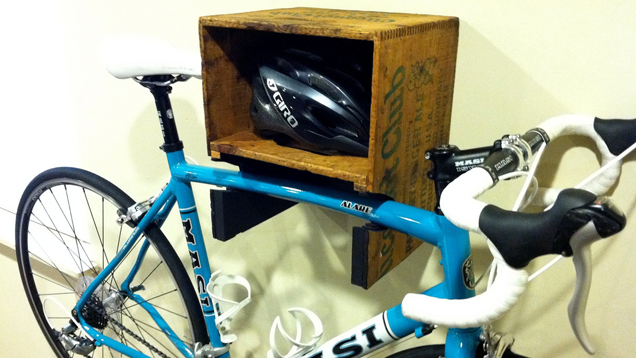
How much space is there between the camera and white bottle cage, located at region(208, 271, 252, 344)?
0.99m

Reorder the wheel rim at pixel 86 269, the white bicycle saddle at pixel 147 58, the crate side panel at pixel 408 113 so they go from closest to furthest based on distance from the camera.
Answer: the crate side panel at pixel 408 113
the white bicycle saddle at pixel 147 58
the wheel rim at pixel 86 269

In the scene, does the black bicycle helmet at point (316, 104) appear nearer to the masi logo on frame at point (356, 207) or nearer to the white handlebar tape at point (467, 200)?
the masi logo on frame at point (356, 207)

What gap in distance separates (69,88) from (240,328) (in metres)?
0.80

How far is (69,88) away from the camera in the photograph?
4.53 ft

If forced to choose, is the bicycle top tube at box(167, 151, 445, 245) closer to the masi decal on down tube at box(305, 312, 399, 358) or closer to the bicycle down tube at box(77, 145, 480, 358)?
the bicycle down tube at box(77, 145, 480, 358)

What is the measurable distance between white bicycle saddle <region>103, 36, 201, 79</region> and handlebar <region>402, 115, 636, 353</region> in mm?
526

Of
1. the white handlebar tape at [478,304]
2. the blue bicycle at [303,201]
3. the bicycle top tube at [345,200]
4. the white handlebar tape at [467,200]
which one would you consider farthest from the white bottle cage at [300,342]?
the white handlebar tape at [467,200]

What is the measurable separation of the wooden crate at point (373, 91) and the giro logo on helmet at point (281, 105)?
0.17 feet

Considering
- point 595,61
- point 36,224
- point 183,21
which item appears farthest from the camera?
point 36,224

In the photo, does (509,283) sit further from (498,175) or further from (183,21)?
(183,21)

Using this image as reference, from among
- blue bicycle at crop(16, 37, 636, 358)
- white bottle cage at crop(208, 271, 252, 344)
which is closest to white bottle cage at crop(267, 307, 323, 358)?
blue bicycle at crop(16, 37, 636, 358)

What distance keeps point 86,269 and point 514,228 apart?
4.80 feet

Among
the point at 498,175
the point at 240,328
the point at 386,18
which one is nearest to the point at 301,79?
the point at 386,18

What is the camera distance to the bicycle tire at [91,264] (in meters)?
1.14
